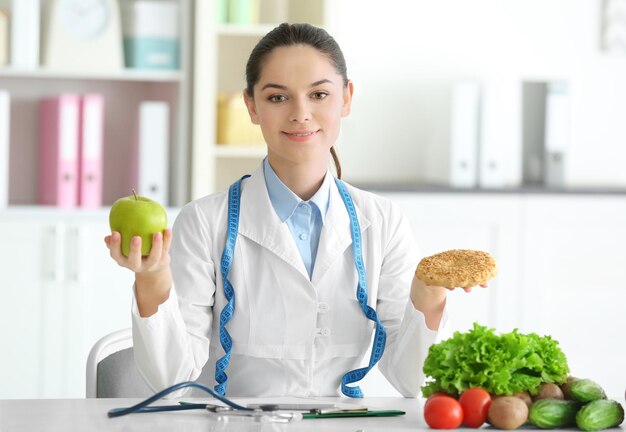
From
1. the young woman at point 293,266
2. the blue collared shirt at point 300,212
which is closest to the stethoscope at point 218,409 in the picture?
the young woman at point 293,266

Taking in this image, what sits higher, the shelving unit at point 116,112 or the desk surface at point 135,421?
the shelving unit at point 116,112

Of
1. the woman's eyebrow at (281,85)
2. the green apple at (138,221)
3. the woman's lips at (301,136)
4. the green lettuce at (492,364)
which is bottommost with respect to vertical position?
the green lettuce at (492,364)

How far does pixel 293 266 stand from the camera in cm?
189

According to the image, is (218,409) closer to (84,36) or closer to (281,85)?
(281,85)

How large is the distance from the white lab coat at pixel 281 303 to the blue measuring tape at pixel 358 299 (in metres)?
0.01

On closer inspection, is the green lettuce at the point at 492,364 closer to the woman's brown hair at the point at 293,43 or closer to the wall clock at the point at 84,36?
the woman's brown hair at the point at 293,43

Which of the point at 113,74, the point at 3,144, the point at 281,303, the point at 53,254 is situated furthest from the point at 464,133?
the point at 281,303

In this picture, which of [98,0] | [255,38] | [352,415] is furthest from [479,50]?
[352,415]

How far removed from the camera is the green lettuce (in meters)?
1.45

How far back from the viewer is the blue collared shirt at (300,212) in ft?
6.38

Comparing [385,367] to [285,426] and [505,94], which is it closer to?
[285,426]

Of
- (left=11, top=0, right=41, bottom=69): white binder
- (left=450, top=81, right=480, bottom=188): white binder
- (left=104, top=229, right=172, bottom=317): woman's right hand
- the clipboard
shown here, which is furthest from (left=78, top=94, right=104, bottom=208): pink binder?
the clipboard

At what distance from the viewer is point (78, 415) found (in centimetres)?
148

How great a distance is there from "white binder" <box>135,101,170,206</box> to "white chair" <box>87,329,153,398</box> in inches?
62.6
